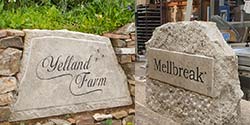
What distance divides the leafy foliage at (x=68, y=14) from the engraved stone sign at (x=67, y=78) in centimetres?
10

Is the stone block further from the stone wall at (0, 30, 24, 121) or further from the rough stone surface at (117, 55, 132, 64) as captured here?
the rough stone surface at (117, 55, 132, 64)

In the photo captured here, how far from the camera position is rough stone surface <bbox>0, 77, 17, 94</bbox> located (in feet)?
5.82

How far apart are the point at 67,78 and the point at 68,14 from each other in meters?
0.37

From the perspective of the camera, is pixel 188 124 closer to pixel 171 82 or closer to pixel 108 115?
pixel 171 82

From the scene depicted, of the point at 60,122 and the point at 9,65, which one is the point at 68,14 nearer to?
the point at 9,65

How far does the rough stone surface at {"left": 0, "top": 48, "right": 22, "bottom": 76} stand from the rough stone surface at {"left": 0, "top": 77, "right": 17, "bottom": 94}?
25 millimetres

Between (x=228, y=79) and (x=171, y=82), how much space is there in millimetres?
677

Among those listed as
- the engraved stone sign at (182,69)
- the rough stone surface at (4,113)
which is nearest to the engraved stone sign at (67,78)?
the rough stone surface at (4,113)

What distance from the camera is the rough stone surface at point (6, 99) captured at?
1.78 m

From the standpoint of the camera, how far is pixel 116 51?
6.84ft

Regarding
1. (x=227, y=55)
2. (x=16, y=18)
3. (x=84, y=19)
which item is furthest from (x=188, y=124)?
(x=16, y=18)

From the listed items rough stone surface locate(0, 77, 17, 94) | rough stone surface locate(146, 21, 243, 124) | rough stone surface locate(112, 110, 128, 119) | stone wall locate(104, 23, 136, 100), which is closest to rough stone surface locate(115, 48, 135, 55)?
stone wall locate(104, 23, 136, 100)

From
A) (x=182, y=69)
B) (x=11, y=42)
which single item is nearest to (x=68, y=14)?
(x=11, y=42)

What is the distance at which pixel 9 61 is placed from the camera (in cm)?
177
